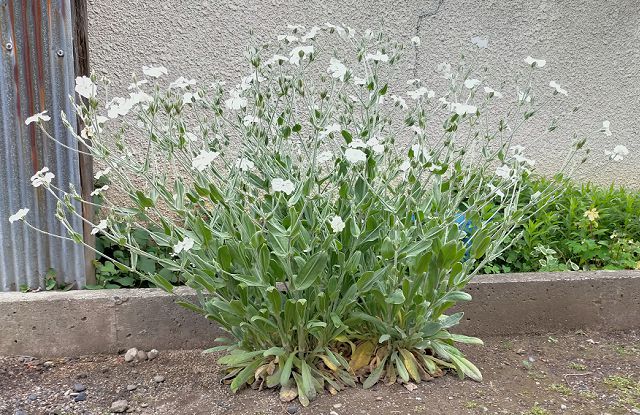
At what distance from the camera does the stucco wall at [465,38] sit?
3.50 metres

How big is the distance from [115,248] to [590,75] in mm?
3576

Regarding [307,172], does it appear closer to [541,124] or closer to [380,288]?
[380,288]

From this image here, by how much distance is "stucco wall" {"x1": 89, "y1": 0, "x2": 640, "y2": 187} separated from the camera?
11.5 ft

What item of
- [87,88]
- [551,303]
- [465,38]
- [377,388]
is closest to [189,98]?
[87,88]

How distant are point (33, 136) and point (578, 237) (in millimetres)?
3218

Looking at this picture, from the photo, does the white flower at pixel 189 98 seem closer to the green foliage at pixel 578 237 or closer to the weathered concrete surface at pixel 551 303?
the weathered concrete surface at pixel 551 303

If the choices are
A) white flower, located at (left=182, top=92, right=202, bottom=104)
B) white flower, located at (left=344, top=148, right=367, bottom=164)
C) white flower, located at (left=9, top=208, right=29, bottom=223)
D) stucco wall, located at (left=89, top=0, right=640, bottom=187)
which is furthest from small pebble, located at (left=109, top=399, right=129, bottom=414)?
stucco wall, located at (left=89, top=0, right=640, bottom=187)

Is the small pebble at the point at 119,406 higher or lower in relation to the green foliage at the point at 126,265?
lower

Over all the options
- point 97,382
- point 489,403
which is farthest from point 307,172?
point 97,382

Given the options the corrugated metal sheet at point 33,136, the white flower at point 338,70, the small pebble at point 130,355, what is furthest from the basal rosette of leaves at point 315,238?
the corrugated metal sheet at point 33,136

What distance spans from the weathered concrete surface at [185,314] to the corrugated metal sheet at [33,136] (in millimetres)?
224

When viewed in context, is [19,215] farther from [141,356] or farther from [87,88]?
[141,356]

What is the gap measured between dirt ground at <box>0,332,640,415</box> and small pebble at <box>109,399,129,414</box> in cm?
3

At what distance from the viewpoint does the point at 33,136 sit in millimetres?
2855
